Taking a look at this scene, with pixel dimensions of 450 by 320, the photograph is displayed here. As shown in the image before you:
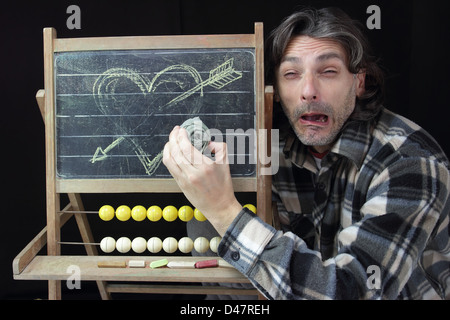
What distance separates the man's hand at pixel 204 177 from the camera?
1.44m

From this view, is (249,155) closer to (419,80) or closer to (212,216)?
(212,216)

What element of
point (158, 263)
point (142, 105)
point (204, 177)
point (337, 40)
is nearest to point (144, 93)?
point (142, 105)

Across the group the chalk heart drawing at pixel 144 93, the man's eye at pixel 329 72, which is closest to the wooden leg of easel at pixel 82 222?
the chalk heart drawing at pixel 144 93

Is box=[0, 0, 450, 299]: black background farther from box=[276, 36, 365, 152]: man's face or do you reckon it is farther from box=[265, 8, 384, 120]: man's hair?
box=[276, 36, 365, 152]: man's face

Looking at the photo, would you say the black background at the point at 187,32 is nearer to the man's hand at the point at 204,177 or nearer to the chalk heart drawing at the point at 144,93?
the chalk heart drawing at the point at 144,93

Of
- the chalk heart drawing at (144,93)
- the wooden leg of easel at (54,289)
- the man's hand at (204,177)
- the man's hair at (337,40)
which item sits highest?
the man's hair at (337,40)

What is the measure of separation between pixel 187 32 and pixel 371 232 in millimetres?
1258

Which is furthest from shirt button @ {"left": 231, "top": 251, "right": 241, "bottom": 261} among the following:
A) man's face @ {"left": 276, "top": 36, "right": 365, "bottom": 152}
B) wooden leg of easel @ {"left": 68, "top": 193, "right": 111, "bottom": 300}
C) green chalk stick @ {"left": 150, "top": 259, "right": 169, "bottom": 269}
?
wooden leg of easel @ {"left": 68, "top": 193, "right": 111, "bottom": 300}

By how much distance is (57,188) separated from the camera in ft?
5.44

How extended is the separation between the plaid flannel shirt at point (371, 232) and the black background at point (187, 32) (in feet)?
2.09

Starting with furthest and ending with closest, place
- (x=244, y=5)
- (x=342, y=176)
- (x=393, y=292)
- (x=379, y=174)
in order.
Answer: (x=244, y=5) < (x=342, y=176) < (x=379, y=174) < (x=393, y=292)

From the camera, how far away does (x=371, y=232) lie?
55.6 inches

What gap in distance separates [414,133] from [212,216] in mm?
683
